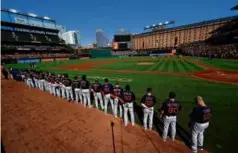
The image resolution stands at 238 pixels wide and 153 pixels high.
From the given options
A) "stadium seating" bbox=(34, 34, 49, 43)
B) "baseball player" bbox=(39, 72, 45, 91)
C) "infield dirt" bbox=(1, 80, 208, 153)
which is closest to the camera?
"infield dirt" bbox=(1, 80, 208, 153)

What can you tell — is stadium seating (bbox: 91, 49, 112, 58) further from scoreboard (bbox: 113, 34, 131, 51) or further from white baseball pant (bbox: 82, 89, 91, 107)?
white baseball pant (bbox: 82, 89, 91, 107)

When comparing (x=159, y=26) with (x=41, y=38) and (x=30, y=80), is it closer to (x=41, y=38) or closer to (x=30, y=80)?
(x=41, y=38)

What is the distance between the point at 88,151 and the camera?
16.2 ft

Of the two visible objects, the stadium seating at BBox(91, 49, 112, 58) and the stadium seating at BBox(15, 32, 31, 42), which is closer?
the stadium seating at BBox(15, 32, 31, 42)

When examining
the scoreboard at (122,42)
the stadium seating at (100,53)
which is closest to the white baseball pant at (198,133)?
the stadium seating at (100,53)

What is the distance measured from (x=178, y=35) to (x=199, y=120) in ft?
359

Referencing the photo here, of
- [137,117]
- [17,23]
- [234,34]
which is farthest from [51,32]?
[137,117]

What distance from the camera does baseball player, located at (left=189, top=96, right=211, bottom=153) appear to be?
172 inches

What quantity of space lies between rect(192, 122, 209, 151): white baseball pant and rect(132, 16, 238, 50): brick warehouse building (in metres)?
82.1

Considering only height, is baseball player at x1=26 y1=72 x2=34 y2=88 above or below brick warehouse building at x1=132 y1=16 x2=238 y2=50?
below

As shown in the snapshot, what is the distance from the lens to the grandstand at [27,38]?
181 feet

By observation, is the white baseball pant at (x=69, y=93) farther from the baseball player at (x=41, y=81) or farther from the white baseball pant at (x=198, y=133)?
the white baseball pant at (x=198, y=133)

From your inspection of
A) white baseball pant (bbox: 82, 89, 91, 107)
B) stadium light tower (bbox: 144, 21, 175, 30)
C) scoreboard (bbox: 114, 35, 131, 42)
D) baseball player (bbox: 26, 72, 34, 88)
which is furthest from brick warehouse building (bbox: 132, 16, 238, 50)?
white baseball pant (bbox: 82, 89, 91, 107)

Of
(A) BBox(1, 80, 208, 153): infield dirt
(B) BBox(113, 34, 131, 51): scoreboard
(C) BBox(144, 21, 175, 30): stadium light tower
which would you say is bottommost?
(A) BBox(1, 80, 208, 153): infield dirt
